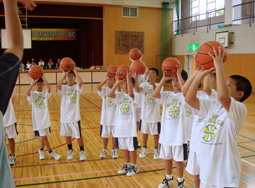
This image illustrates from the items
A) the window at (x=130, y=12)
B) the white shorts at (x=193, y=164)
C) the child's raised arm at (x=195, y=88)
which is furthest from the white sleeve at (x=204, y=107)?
the window at (x=130, y=12)

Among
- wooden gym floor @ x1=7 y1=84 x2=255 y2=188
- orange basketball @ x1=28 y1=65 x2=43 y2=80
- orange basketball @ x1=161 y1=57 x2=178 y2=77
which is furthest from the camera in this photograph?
orange basketball @ x1=28 y1=65 x2=43 y2=80

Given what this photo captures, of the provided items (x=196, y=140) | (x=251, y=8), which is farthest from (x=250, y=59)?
(x=196, y=140)

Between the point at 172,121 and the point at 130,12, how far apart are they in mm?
16943

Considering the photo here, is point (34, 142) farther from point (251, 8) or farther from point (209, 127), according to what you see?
point (251, 8)

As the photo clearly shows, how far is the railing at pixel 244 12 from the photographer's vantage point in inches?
496

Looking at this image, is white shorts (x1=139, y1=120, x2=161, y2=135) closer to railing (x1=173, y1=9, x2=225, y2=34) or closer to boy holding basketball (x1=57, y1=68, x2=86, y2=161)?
boy holding basketball (x1=57, y1=68, x2=86, y2=161)

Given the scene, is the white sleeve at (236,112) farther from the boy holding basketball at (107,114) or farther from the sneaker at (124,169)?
the boy holding basketball at (107,114)

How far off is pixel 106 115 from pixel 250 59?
11.2 meters

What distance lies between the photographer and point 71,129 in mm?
4496

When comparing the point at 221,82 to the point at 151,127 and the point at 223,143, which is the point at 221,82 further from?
the point at 151,127

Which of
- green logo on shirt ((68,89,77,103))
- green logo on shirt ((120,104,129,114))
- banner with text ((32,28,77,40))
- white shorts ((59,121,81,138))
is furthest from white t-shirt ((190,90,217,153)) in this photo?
banner with text ((32,28,77,40))

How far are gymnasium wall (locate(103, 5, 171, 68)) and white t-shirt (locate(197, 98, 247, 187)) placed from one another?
55.9 ft

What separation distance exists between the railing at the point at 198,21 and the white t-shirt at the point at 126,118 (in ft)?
40.5

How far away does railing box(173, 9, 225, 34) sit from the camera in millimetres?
15051
